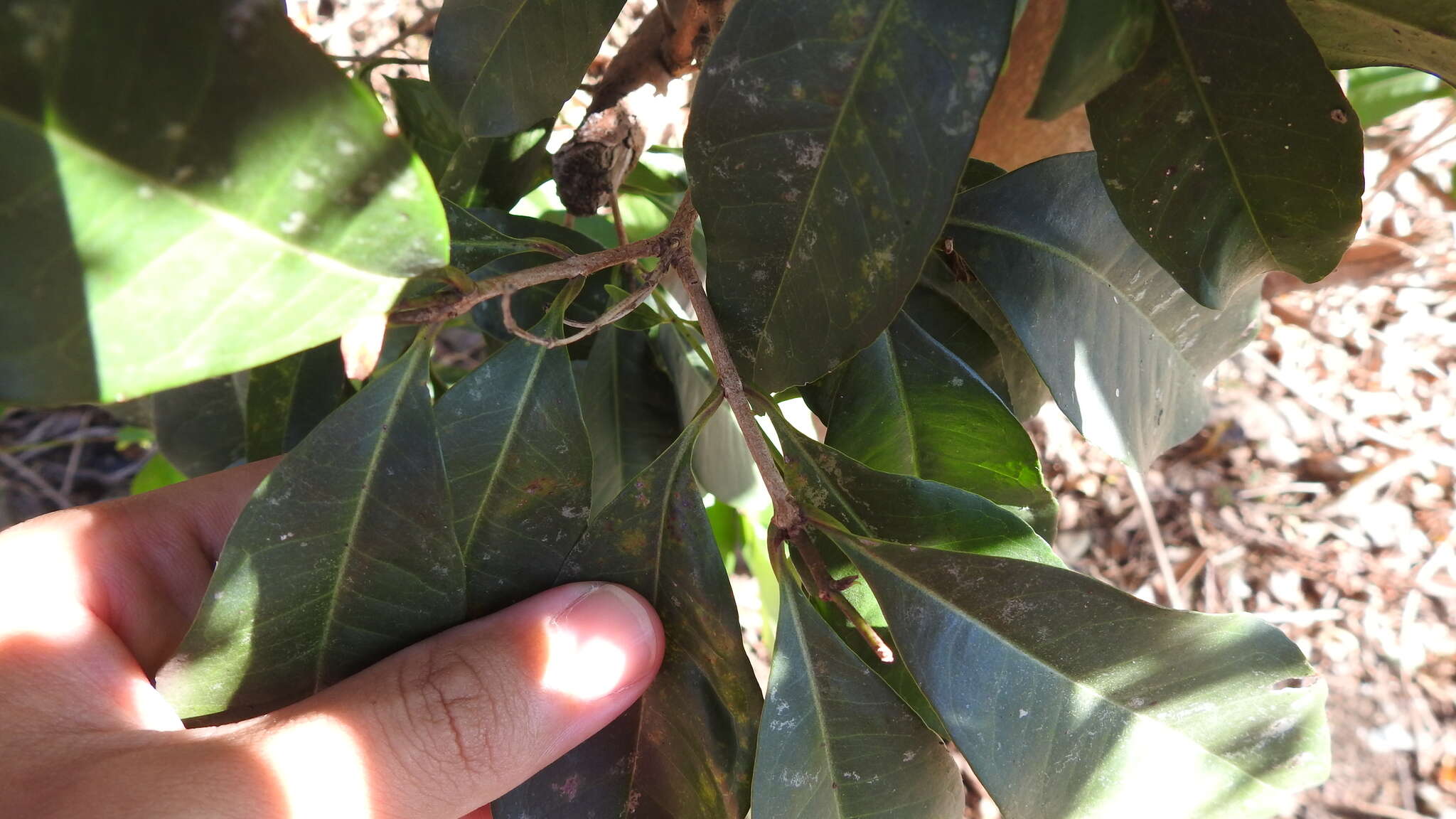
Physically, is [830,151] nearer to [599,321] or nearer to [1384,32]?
[599,321]

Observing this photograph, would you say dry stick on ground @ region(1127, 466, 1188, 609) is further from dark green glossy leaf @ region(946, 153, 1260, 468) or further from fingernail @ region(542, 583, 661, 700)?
fingernail @ region(542, 583, 661, 700)

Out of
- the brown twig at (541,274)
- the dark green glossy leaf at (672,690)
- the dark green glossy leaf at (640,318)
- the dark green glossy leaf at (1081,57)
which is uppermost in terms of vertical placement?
the dark green glossy leaf at (1081,57)

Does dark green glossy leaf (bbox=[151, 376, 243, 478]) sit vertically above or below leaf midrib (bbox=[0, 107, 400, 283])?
below

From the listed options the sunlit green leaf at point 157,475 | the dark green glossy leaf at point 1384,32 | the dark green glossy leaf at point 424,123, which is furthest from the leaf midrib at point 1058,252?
the sunlit green leaf at point 157,475

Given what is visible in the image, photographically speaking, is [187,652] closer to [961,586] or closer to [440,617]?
[440,617]

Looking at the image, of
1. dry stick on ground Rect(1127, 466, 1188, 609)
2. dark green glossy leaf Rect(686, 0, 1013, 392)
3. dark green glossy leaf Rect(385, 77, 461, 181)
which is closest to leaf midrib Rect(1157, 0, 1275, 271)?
dark green glossy leaf Rect(686, 0, 1013, 392)

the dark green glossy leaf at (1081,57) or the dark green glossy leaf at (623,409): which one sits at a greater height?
the dark green glossy leaf at (1081,57)

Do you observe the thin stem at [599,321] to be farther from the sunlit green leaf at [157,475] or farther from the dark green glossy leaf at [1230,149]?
the sunlit green leaf at [157,475]

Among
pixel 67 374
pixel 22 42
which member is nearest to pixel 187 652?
pixel 67 374
